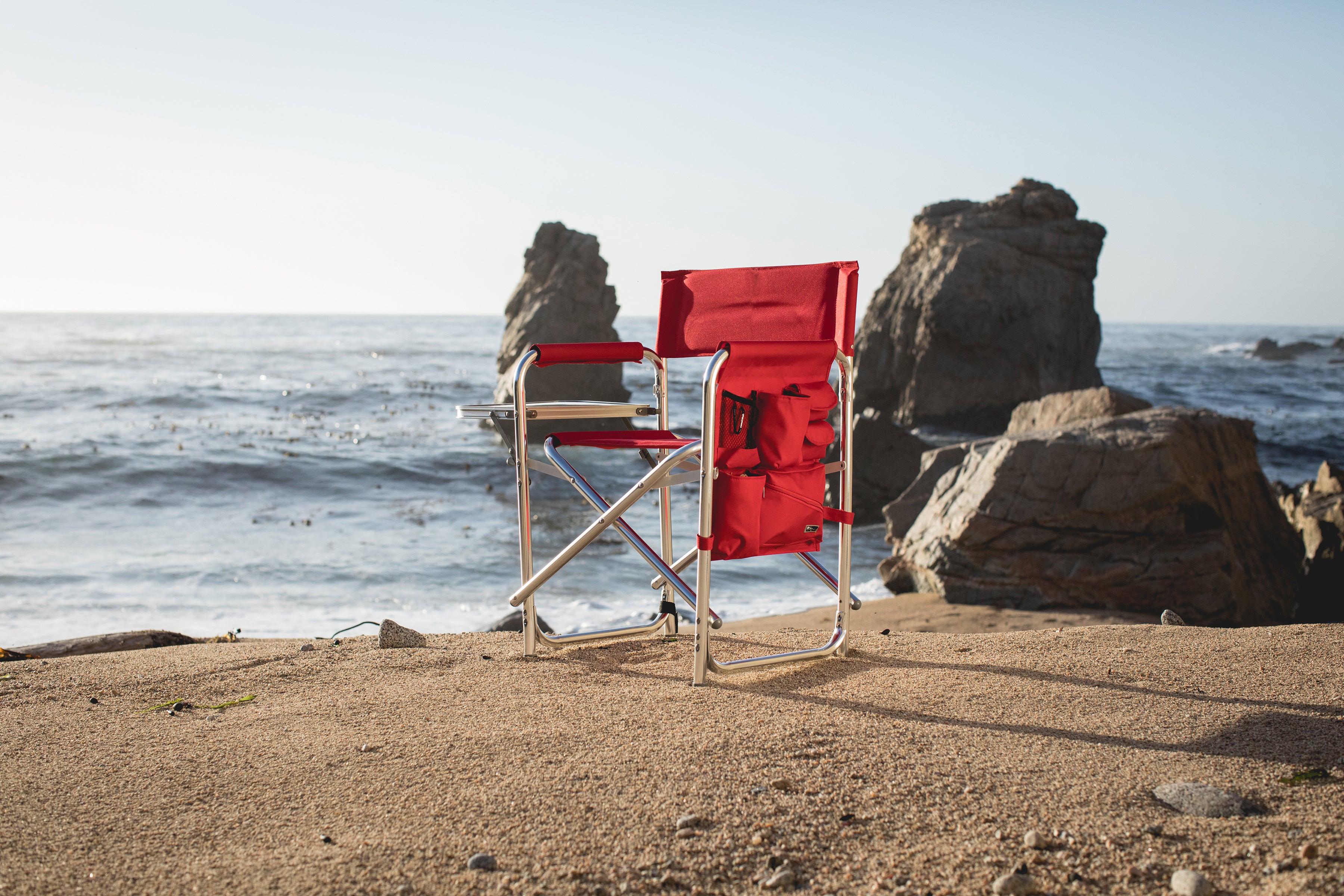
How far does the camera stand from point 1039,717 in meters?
2.57

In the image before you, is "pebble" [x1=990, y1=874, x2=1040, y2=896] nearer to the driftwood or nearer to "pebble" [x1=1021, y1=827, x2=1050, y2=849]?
"pebble" [x1=1021, y1=827, x2=1050, y2=849]

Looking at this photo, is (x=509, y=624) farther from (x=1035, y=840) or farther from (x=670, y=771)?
(x=1035, y=840)

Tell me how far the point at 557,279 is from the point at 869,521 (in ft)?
34.8

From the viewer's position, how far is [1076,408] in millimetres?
7125

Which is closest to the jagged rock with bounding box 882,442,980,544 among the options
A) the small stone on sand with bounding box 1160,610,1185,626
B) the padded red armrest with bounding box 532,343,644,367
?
the small stone on sand with bounding box 1160,610,1185,626

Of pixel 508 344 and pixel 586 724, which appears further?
pixel 508 344

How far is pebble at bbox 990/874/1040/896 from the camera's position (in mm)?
1688

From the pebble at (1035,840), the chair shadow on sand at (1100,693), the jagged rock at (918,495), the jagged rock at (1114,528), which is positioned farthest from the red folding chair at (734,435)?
the jagged rock at (918,495)

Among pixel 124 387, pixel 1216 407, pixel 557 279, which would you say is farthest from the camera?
pixel 1216 407

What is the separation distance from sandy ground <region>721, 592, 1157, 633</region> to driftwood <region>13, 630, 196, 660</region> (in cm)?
278

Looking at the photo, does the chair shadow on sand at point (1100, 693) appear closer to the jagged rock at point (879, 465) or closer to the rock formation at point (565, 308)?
the jagged rock at point (879, 465)

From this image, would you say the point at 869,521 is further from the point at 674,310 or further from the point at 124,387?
the point at 124,387

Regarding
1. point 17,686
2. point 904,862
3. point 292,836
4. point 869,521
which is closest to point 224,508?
point 869,521

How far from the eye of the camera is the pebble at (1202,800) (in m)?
1.97
